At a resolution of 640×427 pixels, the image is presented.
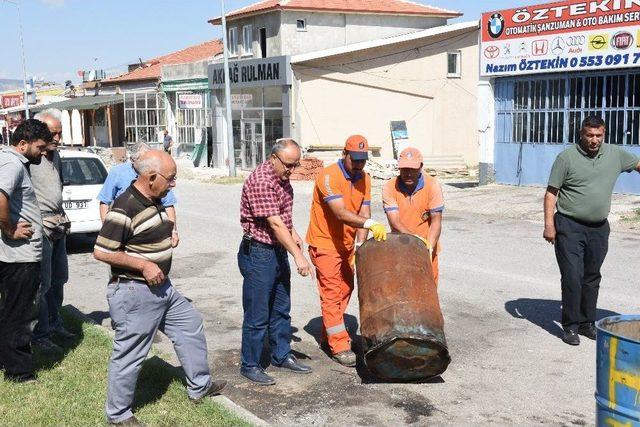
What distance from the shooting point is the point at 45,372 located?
578 cm

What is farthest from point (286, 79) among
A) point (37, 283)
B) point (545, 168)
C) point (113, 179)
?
point (37, 283)

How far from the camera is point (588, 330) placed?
6.86m

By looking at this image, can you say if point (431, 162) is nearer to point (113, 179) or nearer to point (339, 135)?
point (339, 135)

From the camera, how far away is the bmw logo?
65.0ft

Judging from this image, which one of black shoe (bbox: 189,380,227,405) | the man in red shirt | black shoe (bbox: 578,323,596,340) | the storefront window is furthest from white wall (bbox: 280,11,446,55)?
black shoe (bbox: 189,380,227,405)

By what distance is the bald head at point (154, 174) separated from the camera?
4605 mm

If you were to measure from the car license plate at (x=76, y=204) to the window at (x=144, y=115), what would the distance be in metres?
28.2

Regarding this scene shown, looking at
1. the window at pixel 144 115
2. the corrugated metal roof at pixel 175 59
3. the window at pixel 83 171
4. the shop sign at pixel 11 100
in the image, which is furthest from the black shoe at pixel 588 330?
the shop sign at pixel 11 100

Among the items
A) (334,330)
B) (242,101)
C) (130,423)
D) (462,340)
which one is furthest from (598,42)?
(242,101)

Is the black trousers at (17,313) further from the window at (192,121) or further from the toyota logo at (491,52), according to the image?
the window at (192,121)

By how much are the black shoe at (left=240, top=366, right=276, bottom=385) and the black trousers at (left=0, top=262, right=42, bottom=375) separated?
1579 millimetres

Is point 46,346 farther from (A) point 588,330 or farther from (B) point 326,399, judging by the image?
(A) point 588,330

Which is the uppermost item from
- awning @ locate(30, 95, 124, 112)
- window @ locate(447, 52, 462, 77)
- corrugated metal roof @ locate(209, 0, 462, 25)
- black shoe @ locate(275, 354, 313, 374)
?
corrugated metal roof @ locate(209, 0, 462, 25)

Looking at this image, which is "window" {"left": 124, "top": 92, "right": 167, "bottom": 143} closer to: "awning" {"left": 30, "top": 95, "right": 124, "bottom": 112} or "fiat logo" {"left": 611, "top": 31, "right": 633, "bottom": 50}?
"awning" {"left": 30, "top": 95, "right": 124, "bottom": 112}
